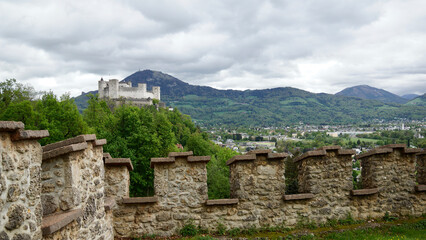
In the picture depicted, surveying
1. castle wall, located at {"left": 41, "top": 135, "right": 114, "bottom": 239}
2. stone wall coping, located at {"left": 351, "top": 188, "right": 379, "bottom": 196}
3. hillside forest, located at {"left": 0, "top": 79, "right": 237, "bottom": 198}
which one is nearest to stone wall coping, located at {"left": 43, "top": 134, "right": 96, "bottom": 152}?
castle wall, located at {"left": 41, "top": 135, "right": 114, "bottom": 239}

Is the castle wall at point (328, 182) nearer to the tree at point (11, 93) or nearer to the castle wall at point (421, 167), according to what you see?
the castle wall at point (421, 167)

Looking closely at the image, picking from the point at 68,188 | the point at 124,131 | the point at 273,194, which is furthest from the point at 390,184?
the point at 124,131

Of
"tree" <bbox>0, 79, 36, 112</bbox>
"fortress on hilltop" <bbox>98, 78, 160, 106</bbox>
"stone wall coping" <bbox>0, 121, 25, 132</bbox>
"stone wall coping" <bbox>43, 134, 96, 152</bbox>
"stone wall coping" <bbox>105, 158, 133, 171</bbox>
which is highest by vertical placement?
"fortress on hilltop" <bbox>98, 78, 160, 106</bbox>

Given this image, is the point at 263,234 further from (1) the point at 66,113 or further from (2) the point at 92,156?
(1) the point at 66,113

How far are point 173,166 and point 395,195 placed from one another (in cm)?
603

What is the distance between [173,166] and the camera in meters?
6.92

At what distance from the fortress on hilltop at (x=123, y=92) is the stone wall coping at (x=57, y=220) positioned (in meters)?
83.7

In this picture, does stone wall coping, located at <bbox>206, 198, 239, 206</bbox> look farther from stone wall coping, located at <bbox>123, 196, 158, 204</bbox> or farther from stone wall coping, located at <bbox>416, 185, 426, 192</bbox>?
stone wall coping, located at <bbox>416, 185, 426, 192</bbox>

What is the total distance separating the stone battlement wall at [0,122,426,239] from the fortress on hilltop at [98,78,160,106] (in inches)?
3200

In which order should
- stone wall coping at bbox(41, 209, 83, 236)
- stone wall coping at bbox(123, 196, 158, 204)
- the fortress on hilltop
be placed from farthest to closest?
the fortress on hilltop < stone wall coping at bbox(123, 196, 158, 204) < stone wall coping at bbox(41, 209, 83, 236)

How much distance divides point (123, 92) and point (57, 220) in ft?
293

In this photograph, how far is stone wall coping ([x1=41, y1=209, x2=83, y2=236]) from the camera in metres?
3.47

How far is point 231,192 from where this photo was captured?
7.43 meters

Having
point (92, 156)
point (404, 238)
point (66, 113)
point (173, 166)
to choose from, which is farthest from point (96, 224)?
point (66, 113)
